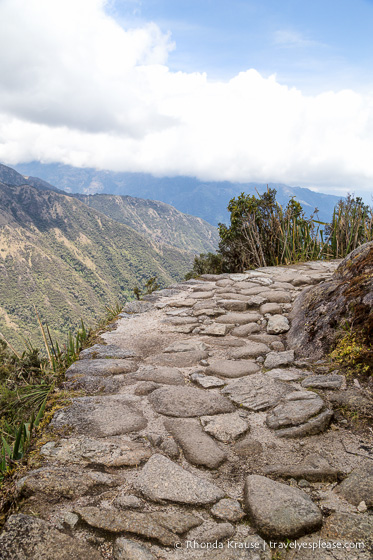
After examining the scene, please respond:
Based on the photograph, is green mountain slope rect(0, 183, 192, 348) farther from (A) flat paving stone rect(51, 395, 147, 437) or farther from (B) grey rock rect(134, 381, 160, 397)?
(A) flat paving stone rect(51, 395, 147, 437)

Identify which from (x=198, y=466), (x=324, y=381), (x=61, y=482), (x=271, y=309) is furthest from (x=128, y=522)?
(x=271, y=309)

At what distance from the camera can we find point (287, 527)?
3.92ft

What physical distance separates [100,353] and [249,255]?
5.09m

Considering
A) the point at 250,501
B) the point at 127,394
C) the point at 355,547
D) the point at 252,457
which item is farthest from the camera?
the point at 127,394

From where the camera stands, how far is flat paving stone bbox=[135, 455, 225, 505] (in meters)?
1.37

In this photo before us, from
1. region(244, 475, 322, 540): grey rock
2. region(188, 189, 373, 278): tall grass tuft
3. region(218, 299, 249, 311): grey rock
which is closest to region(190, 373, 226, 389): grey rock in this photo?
region(244, 475, 322, 540): grey rock

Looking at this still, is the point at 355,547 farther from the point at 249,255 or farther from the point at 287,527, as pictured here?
the point at 249,255

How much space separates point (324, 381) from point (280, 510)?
1.07 metres

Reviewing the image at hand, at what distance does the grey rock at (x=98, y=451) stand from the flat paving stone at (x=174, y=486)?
0.11 metres

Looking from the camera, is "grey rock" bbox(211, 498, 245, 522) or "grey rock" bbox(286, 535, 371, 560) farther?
"grey rock" bbox(211, 498, 245, 522)

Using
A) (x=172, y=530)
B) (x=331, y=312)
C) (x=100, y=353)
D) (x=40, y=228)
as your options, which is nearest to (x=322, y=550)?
(x=172, y=530)

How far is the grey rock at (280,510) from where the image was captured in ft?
3.93

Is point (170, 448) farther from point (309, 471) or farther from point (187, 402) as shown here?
point (309, 471)

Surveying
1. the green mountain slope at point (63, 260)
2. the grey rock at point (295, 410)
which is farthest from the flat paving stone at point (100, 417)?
the green mountain slope at point (63, 260)
